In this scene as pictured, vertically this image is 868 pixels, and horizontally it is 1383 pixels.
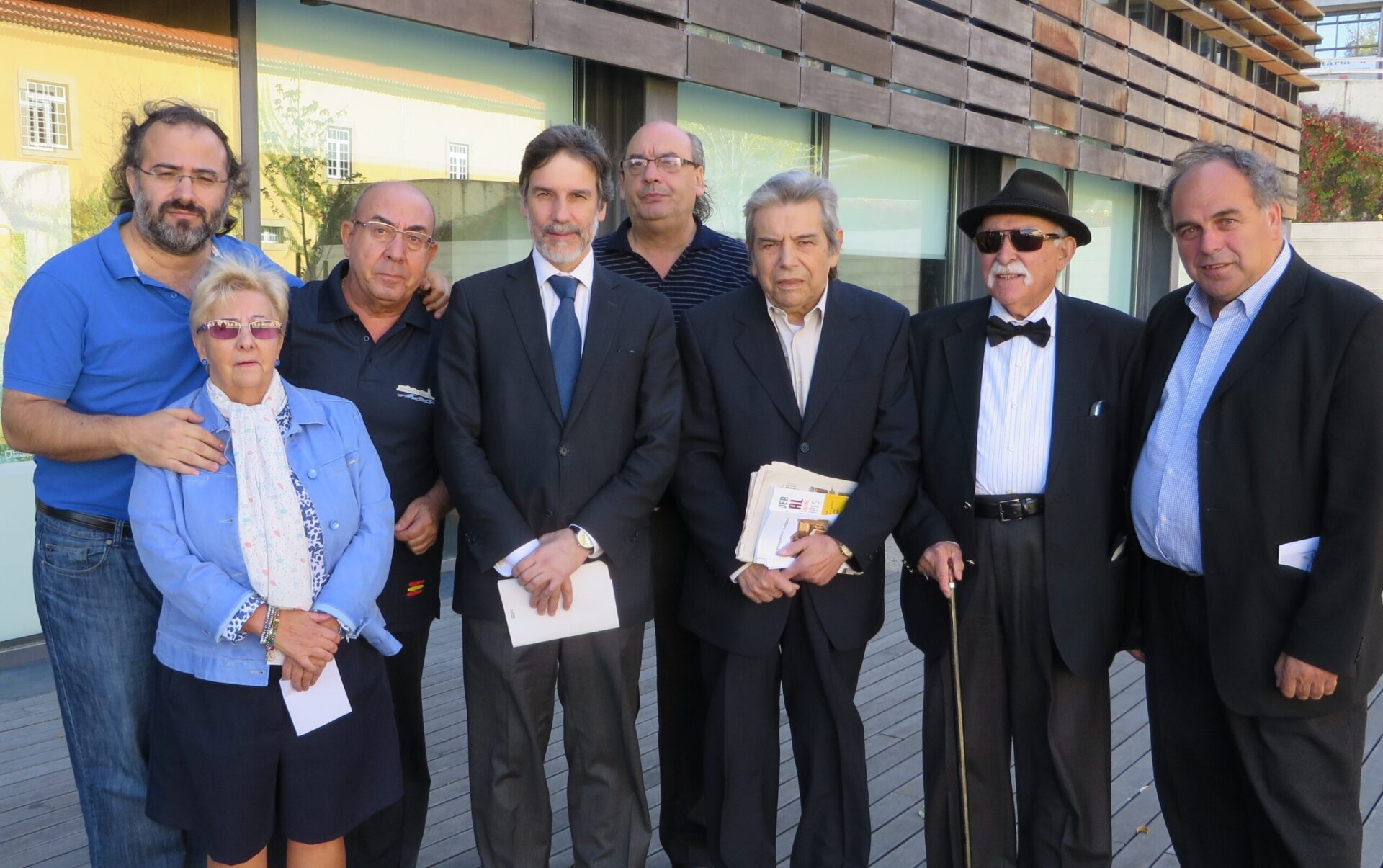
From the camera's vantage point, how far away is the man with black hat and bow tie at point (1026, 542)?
9.37 feet

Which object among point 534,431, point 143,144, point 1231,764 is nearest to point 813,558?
point 534,431

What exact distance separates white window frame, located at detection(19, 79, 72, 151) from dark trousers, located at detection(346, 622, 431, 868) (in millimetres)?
3214

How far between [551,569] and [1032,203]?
157 centimetres

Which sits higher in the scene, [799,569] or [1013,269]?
[1013,269]

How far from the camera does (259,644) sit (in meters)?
2.48

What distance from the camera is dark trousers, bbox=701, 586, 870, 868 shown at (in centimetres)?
296

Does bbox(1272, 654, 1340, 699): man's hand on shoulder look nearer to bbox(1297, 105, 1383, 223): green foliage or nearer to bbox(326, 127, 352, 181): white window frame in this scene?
bbox(326, 127, 352, 181): white window frame

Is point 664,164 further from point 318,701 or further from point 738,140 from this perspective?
point 738,140

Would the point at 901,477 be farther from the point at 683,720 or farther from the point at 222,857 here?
the point at 222,857

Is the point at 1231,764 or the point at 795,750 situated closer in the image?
the point at 1231,764

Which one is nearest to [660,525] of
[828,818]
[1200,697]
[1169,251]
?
[828,818]

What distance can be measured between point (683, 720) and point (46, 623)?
1.80 m

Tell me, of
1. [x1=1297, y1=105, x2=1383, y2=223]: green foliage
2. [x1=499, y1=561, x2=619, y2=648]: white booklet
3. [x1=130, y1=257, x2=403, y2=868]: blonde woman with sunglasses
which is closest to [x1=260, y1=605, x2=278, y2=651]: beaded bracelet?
Result: [x1=130, y1=257, x2=403, y2=868]: blonde woman with sunglasses

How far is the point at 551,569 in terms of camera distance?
2748mm
